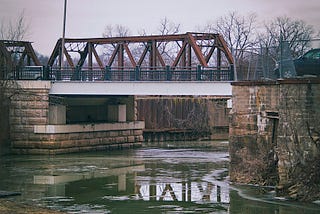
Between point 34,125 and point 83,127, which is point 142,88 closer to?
point 83,127

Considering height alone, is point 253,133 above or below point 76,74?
below

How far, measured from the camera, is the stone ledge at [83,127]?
182 ft

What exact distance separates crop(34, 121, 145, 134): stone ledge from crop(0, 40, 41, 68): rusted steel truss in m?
4.95

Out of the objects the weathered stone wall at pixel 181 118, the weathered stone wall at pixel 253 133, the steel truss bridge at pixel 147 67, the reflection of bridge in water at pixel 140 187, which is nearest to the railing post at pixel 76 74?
the steel truss bridge at pixel 147 67

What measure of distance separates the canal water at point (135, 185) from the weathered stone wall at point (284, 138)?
826 mm

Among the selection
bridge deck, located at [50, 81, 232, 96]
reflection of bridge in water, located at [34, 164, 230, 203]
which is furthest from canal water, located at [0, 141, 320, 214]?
bridge deck, located at [50, 81, 232, 96]

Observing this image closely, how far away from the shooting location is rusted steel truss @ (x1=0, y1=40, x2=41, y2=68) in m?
56.6

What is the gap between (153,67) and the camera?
55781mm

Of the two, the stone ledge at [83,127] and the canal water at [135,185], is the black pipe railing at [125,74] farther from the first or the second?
the canal water at [135,185]

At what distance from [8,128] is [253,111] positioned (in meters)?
23.4

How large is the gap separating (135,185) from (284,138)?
8.95 meters

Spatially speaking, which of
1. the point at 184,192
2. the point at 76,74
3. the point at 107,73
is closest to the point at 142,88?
the point at 107,73

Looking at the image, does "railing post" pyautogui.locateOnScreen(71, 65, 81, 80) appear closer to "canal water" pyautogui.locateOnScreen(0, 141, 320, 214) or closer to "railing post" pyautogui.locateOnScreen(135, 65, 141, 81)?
"railing post" pyautogui.locateOnScreen(135, 65, 141, 81)

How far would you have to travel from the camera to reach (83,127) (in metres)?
58.4
